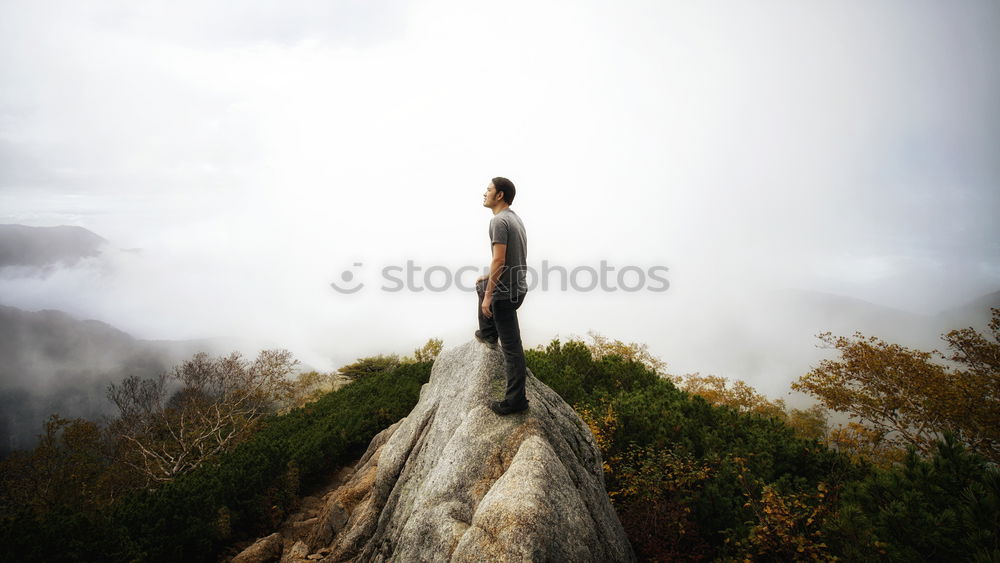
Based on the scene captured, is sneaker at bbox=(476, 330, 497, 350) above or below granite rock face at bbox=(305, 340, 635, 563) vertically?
above

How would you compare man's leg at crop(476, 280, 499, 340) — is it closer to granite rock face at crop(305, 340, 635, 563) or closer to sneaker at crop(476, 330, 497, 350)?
sneaker at crop(476, 330, 497, 350)

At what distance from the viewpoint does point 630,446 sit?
8.89m

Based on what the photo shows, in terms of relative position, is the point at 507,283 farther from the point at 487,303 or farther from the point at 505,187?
the point at 505,187

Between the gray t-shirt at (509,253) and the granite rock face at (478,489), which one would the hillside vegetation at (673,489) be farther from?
the gray t-shirt at (509,253)

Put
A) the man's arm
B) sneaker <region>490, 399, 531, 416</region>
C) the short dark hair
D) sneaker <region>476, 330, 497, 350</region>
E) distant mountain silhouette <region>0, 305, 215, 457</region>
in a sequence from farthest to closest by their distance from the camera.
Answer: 1. distant mountain silhouette <region>0, 305, 215, 457</region>
2. sneaker <region>476, 330, 497, 350</region>
3. sneaker <region>490, 399, 531, 416</region>
4. the short dark hair
5. the man's arm

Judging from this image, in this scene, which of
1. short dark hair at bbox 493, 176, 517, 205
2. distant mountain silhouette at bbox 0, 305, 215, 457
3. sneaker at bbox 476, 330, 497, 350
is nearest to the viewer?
short dark hair at bbox 493, 176, 517, 205

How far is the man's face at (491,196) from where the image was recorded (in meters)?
5.23

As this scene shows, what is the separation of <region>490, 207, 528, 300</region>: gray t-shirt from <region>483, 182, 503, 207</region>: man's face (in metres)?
0.26

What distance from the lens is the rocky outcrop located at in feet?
13.0

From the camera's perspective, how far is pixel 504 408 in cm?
552

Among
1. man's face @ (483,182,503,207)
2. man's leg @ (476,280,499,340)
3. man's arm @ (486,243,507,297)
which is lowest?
man's leg @ (476,280,499,340)

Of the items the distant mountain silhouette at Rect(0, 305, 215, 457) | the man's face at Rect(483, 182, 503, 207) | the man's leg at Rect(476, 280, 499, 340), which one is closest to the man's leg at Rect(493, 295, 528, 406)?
the man's leg at Rect(476, 280, 499, 340)

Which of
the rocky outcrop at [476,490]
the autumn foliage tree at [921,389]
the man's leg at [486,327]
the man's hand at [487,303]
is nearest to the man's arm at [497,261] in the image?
the man's hand at [487,303]

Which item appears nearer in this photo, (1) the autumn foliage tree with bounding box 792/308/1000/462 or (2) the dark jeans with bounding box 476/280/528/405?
(2) the dark jeans with bounding box 476/280/528/405
